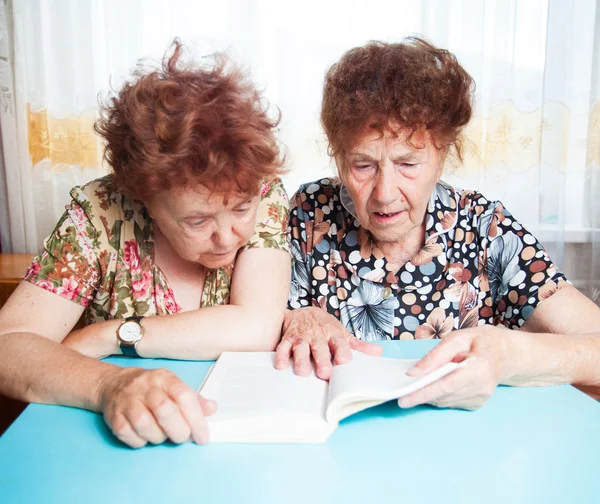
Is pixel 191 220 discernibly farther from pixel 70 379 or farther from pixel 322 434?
pixel 322 434

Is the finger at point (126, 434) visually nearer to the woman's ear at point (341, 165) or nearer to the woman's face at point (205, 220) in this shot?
the woman's face at point (205, 220)

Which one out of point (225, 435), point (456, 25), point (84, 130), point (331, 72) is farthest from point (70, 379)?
point (456, 25)

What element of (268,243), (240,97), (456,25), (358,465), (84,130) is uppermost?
(456,25)

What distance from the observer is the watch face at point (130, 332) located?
106cm

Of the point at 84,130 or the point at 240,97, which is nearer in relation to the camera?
the point at 240,97

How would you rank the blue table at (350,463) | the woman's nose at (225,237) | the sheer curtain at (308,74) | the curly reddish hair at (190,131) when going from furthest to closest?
the sheer curtain at (308,74) < the woman's nose at (225,237) < the curly reddish hair at (190,131) < the blue table at (350,463)

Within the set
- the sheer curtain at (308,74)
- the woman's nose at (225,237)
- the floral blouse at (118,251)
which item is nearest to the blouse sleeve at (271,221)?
the floral blouse at (118,251)

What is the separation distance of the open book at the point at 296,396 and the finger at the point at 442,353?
0.02 m

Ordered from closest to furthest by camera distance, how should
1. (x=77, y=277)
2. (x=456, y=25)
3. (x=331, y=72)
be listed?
(x=77, y=277) → (x=331, y=72) → (x=456, y=25)

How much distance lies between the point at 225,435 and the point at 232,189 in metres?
0.48

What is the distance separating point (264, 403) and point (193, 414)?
4.5 inches

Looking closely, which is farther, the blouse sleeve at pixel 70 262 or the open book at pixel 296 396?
the blouse sleeve at pixel 70 262

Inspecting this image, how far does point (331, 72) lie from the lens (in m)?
1.31

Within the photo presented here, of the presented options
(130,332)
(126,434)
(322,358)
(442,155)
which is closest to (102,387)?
(126,434)
